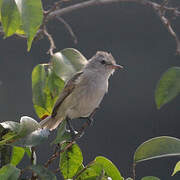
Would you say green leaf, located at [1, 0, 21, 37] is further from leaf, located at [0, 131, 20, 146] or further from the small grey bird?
the small grey bird

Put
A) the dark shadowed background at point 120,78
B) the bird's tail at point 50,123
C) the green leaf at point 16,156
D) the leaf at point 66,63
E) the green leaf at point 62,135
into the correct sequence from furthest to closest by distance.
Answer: the dark shadowed background at point 120,78, the bird's tail at point 50,123, the leaf at point 66,63, the green leaf at point 16,156, the green leaf at point 62,135

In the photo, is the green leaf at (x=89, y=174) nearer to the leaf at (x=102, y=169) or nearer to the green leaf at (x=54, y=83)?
the leaf at (x=102, y=169)

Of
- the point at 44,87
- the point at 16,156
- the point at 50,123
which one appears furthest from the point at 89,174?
the point at 50,123

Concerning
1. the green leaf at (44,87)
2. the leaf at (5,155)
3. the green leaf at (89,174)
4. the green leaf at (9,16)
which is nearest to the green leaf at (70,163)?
the green leaf at (89,174)

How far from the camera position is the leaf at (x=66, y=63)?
5.45ft

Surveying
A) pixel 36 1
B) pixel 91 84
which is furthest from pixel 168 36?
pixel 36 1

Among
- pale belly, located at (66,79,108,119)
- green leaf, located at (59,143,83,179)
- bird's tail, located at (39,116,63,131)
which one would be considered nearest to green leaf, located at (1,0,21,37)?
green leaf, located at (59,143,83,179)

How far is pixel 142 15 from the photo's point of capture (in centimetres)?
463

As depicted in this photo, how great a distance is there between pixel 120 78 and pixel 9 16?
10.3 feet

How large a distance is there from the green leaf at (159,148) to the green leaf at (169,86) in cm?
12

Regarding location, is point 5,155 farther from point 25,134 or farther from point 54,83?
point 54,83

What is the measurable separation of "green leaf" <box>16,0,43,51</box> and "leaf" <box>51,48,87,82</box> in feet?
1.13

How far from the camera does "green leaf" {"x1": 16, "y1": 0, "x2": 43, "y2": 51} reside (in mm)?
1298

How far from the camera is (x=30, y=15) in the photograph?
4.29 ft
